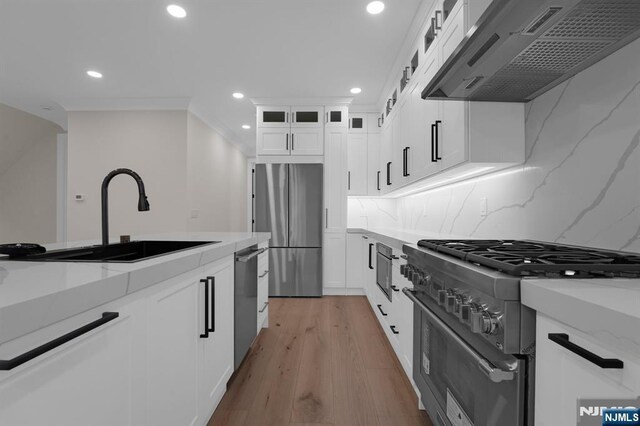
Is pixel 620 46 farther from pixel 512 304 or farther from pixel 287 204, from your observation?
pixel 287 204

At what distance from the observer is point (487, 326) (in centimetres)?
84

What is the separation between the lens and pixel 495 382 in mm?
841

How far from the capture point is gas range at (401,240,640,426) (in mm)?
789

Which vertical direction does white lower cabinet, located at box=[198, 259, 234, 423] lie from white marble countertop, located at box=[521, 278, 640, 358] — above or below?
below

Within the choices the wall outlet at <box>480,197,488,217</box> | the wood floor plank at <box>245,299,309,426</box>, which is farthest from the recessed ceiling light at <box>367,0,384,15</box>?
the wood floor plank at <box>245,299,309,426</box>

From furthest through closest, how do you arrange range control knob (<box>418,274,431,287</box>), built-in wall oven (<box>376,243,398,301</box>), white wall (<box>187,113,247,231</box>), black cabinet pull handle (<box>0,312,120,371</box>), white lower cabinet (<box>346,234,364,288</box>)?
white wall (<box>187,113,247,231</box>) → white lower cabinet (<box>346,234,364,288</box>) → built-in wall oven (<box>376,243,398,301</box>) → range control knob (<box>418,274,431,287</box>) → black cabinet pull handle (<box>0,312,120,371</box>)

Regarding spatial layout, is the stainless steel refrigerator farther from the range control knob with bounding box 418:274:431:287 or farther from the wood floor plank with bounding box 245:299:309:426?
the range control knob with bounding box 418:274:431:287

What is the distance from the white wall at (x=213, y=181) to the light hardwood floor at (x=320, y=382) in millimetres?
2788

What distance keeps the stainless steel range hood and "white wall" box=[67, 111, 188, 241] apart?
4103 mm

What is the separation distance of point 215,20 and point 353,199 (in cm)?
290

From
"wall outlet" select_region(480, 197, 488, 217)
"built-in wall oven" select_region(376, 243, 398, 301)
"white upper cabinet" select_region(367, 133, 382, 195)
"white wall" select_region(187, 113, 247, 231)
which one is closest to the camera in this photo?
"wall outlet" select_region(480, 197, 488, 217)

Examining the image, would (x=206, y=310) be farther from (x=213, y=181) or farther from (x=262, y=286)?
(x=213, y=181)

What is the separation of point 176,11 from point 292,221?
2.52 metres

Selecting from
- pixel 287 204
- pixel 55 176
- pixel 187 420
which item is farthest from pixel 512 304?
pixel 55 176
